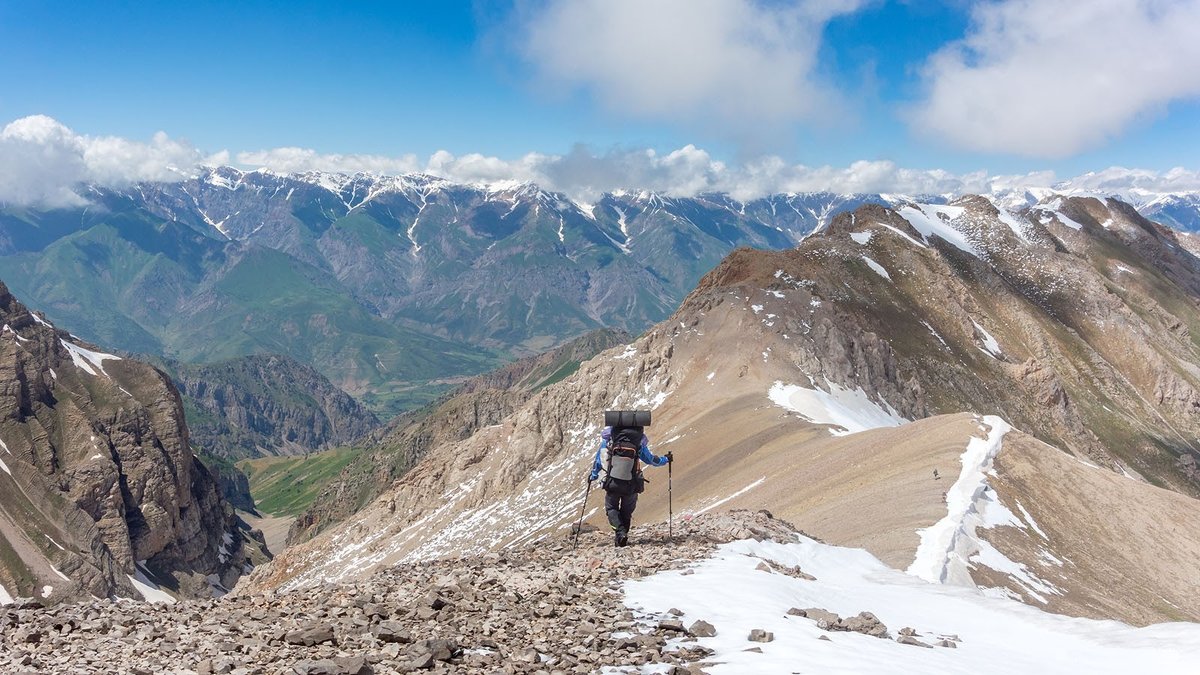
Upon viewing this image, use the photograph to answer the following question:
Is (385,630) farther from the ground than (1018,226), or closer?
closer

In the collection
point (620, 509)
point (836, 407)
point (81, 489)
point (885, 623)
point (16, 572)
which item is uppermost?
point (836, 407)

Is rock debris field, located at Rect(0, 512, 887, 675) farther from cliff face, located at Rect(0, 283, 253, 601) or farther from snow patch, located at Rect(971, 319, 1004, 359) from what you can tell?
cliff face, located at Rect(0, 283, 253, 601)

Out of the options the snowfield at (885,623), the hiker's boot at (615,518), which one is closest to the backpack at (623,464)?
the hiker's boot at (615,518)

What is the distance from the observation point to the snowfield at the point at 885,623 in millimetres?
12672

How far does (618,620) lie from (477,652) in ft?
9.13

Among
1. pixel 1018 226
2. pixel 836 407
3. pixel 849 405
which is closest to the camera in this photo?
pixel 836 407

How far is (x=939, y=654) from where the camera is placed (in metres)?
13.9

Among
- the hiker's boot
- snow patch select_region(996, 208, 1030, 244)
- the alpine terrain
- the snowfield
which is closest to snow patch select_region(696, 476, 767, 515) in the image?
the alpine terrain

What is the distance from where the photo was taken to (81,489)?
165000 millimetres

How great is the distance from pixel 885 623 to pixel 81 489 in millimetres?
187755

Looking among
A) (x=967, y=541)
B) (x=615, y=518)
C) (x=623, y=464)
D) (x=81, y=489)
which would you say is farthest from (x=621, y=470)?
(x=81, y=489)

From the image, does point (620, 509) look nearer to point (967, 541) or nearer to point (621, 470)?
point (621, 470)

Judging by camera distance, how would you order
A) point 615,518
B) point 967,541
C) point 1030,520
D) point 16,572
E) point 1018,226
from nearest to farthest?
point 615,518
point 967,541
point 1030,520
point 16,572
point 1018,226

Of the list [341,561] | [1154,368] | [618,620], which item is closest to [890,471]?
[618,620]
